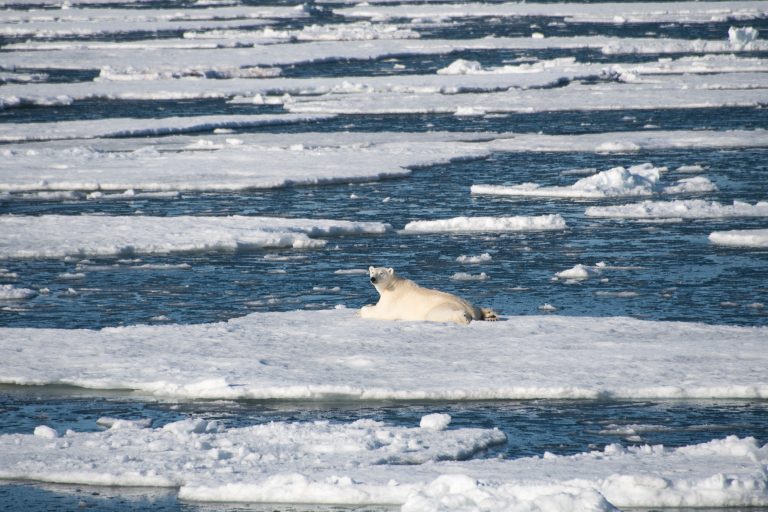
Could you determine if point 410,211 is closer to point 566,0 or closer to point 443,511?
point 443,511

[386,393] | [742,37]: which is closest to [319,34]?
[742,37]

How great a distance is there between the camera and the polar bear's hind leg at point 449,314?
775 centimetres

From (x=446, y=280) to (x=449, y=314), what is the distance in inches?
61.8

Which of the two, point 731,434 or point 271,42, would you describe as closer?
point 731,434

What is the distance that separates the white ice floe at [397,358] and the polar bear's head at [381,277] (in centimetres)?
25

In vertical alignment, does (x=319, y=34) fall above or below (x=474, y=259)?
above

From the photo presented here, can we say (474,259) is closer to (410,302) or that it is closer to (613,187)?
(410,302)

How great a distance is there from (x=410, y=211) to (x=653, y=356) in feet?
18.7

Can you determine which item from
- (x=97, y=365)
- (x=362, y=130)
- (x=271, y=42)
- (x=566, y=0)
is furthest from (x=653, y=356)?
(x=566, y=0)

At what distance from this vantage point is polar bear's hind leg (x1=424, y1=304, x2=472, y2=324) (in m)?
7.75

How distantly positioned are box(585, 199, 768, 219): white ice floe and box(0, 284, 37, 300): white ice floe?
531 centimetres

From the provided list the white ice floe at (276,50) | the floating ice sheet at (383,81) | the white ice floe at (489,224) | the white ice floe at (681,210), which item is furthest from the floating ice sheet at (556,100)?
the white ice floe at (489,224)

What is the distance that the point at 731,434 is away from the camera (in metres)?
→ 5.79

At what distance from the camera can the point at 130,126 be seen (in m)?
19.6
